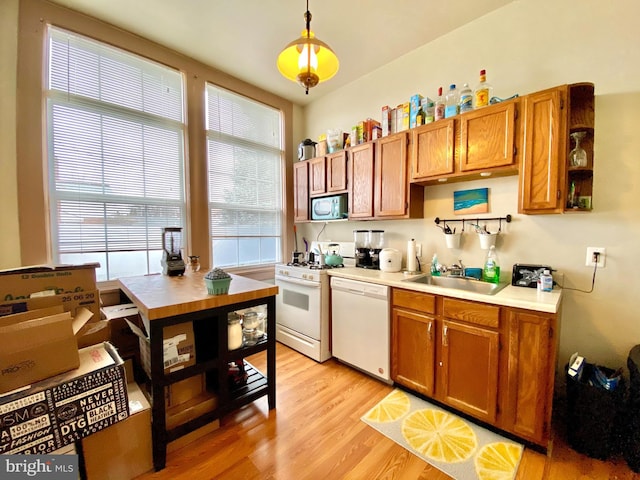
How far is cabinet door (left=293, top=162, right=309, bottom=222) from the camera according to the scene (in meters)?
3.28

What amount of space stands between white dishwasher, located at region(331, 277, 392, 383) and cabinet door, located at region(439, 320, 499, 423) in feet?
1.50

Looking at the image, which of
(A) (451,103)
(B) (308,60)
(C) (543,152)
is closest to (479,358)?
(C) (543,152)

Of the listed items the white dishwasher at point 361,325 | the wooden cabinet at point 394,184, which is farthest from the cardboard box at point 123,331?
the wooden cabinet at point 394,184

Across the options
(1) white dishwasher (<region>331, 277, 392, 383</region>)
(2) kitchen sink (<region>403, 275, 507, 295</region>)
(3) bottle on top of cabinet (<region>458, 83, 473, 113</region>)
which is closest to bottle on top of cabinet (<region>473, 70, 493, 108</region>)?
(3) bottle on top of cabinet (<region>458, 83, 473, 113</region>)

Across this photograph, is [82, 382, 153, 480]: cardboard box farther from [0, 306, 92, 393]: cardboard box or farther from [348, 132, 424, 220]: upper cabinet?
[348, 132, 424, 220]: upper cabinet

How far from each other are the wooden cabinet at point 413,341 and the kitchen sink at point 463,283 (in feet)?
0.77

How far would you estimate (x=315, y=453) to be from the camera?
1.52m

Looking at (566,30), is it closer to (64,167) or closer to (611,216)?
(611,216)

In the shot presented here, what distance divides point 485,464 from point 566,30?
9.35ft

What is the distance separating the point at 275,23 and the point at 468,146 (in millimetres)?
1899

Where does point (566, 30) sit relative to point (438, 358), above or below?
above

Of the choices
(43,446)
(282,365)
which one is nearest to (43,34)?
(43,446)

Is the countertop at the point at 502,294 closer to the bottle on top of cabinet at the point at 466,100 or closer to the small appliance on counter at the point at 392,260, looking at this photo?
the small appliance on counter at the point at 392,260

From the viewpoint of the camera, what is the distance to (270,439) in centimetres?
162
